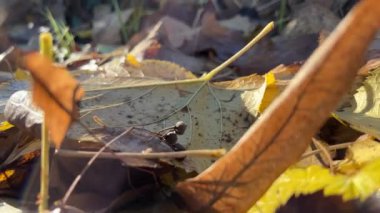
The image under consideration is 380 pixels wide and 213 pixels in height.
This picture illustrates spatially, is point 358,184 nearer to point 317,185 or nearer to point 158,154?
point 317,185

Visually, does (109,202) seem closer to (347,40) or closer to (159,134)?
(159,134)

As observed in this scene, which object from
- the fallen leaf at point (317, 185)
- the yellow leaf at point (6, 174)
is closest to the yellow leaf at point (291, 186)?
the fallen leaf at point (317, 185)

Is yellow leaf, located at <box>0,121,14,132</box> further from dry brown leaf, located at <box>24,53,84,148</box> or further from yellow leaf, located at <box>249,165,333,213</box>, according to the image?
yellow leaf, located at <box>249,165,333,213</box>

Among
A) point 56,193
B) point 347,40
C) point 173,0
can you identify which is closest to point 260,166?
point 347,40

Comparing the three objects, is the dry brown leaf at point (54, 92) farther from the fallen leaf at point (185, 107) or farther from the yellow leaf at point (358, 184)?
the yellow leaf at point (358, 184)

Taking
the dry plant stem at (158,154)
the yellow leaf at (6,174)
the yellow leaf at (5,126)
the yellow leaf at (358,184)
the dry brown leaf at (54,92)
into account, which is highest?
the dry brown leaf at (54,92)

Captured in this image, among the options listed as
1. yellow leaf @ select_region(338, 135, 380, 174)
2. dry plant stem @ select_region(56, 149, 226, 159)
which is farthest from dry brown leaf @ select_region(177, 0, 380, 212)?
yellow leaf @ select_region(338, 135, 380, 174)
